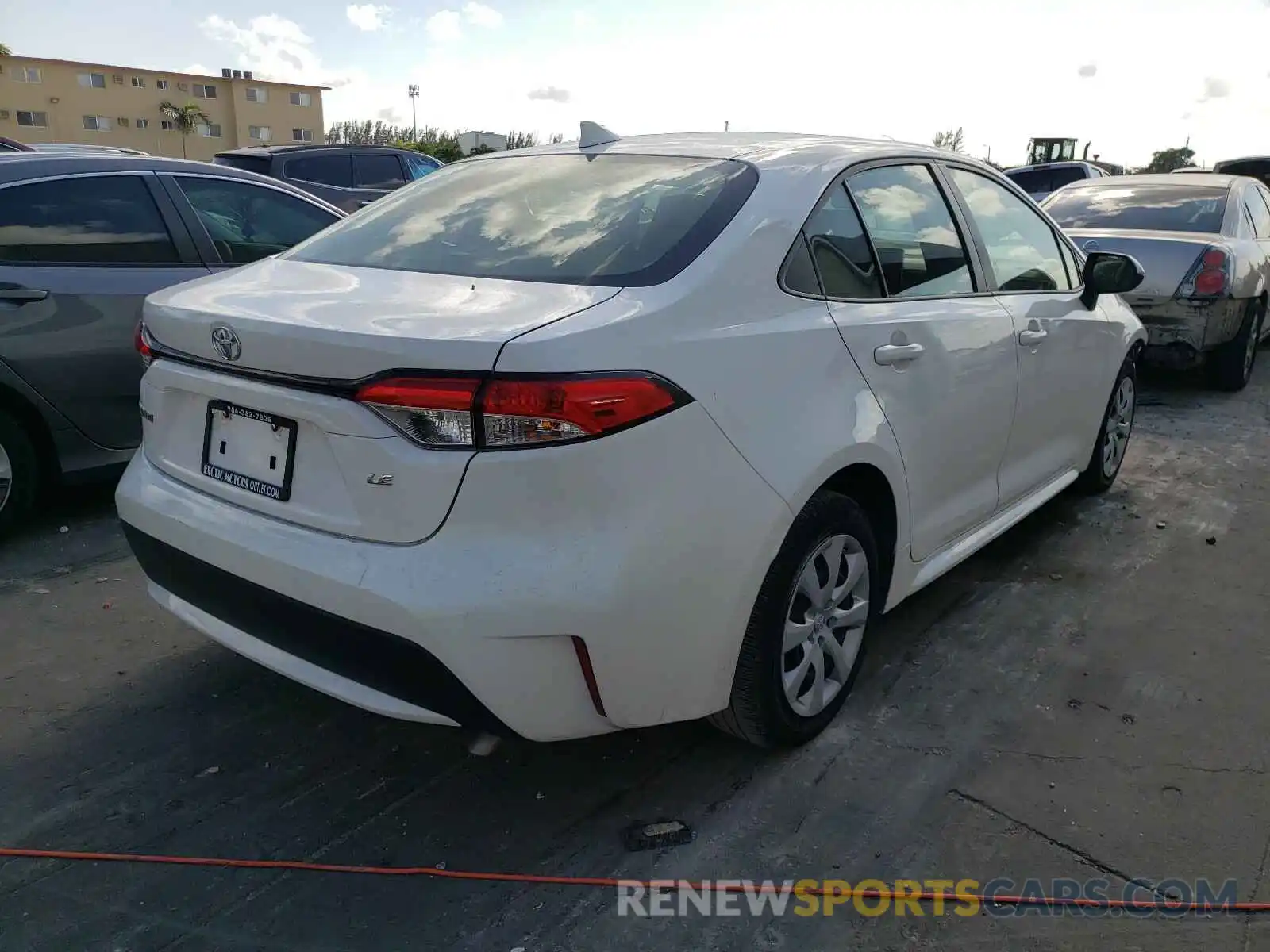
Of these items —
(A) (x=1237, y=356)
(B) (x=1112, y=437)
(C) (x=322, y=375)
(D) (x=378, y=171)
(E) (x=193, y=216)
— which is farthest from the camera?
(D) (x=378, y=171)

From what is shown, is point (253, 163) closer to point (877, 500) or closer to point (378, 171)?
point (378, 171)

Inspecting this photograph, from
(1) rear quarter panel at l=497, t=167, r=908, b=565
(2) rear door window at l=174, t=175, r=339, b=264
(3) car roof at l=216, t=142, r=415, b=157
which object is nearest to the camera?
(1) rear quarter panel at l=497, t=167, r=908, b=565

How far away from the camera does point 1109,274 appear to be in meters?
4.04

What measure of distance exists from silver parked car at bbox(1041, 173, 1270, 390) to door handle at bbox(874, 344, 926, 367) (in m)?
4.97

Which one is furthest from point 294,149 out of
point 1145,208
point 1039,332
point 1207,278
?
point 1039,332

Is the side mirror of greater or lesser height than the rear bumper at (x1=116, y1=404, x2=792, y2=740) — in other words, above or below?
above

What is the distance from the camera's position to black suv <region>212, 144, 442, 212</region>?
36.4ft

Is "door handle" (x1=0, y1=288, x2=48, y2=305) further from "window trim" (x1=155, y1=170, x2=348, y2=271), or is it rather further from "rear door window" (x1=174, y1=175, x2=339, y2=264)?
"rear door window" (x1=174, y1=175, x2=339, y2=264)

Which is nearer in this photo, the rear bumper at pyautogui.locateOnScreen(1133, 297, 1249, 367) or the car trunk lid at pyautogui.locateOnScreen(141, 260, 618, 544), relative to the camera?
the car trunk lid at pyautogui.locateOnScreen(141, 260, 618, 544)

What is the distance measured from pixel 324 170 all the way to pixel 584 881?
426 inches

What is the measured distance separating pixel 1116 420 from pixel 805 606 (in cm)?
305

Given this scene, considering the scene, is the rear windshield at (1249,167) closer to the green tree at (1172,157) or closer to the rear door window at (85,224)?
the rear door window at (85,224)

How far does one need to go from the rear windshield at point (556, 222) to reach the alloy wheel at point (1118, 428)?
2956 mm

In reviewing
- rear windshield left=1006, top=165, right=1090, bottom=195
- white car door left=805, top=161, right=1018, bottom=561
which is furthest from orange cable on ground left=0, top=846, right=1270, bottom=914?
rear windshield left=1006, top=165, right=1090, bottom=195
